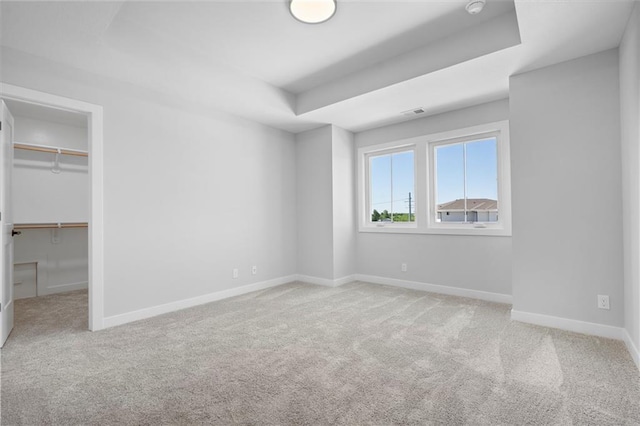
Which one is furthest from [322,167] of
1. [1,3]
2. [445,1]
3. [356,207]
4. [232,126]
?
[1,3]

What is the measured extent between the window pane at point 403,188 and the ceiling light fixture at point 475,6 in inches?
92.3

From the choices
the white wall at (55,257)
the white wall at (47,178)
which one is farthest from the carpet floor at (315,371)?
the white wall at (47,178)

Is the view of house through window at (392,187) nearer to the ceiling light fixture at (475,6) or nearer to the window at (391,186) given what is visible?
the window at (391,186)

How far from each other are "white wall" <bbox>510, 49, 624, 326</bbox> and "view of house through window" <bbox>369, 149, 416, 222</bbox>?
172 cm

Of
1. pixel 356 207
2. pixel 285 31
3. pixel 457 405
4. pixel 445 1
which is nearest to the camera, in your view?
pixel 457 405

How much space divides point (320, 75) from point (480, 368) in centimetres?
335

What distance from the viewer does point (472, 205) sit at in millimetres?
4230

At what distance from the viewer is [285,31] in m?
2.88

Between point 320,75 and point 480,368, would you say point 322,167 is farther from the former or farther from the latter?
point 480,368

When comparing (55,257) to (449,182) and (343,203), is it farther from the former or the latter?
(449,182)

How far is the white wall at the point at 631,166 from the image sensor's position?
219cm

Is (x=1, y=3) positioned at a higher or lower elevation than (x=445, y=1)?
lower

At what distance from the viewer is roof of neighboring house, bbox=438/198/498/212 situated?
4078mm

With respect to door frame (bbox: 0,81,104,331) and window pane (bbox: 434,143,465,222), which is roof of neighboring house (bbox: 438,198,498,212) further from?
door frame (bbox: 0,81,104,331)
